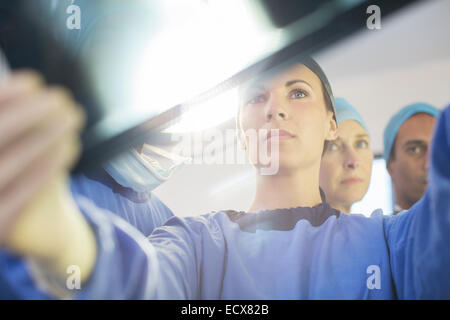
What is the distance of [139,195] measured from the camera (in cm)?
65

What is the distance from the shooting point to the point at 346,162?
682 mm

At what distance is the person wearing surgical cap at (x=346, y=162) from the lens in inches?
26.4

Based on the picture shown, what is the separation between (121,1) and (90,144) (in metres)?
0.34

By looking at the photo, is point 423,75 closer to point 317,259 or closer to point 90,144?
point 317,259

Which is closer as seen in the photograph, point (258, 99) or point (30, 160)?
point (30, 160)

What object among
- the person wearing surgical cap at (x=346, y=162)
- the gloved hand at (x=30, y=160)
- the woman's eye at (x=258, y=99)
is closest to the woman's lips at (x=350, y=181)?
the person wearing surgical cap at (x=346, y=162)

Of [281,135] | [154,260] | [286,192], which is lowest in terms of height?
[154,260]

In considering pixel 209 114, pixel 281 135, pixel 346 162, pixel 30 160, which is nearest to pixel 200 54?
pixel 209 114

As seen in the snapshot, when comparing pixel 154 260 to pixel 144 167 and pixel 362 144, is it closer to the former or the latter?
pixel 144 167

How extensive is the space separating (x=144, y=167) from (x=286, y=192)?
26 centimetres

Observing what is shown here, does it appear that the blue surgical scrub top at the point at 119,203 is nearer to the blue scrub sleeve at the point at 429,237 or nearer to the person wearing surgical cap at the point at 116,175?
the person wearing surgical cap at the point at 116,175

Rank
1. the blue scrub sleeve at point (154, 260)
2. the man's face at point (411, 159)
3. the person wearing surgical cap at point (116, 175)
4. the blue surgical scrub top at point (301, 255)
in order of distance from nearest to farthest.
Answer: the blue scrub sleeve at point (154, 260) < the blue surgical scrub top at point (301, 255) < the person wearing surgical cap at point (116, 175) < the man's face at point (411, 159)

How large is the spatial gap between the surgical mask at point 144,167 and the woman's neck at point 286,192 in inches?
6.0

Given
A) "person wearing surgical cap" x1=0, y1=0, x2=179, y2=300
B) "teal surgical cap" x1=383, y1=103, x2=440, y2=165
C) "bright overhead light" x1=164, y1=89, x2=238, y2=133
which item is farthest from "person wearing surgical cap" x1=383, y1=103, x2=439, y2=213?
"person wearing surgical cap" x1=0, y1=0, x2=179, y2=300
